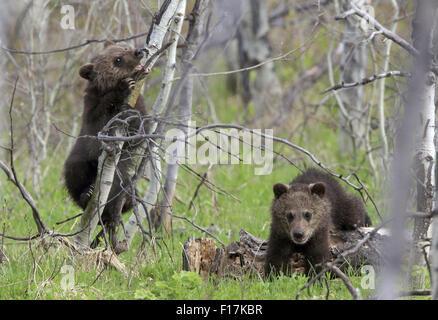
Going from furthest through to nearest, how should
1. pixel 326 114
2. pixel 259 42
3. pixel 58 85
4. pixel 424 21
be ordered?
pixel 259 42, pixel 326 114, pixel 58 85, pixel 424 21

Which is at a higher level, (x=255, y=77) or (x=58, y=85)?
(x=255, y=77)

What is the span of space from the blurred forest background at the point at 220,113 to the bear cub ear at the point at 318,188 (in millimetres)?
904

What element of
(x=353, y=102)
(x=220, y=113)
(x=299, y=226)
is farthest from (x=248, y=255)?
(x=220, y=113)

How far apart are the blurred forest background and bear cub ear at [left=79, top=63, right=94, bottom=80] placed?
0.29 m

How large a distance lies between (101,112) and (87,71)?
0.55 m

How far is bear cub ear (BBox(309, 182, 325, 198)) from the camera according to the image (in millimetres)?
5812

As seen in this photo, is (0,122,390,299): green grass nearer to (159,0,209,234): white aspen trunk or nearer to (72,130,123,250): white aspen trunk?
(72,130,123,250): white aspen trunk

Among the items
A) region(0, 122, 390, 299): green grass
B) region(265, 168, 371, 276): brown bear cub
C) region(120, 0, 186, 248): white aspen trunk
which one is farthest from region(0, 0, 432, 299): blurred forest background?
region(265, 168, 371, 276): brown bear cub

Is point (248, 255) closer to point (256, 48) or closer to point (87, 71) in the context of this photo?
point (87, 71)

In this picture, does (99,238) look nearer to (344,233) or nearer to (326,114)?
(344,233)

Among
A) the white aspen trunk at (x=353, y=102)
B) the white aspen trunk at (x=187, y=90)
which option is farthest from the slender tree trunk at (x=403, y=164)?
the white aspen trunk at (x=353, y=102)
